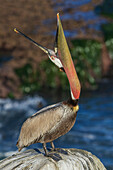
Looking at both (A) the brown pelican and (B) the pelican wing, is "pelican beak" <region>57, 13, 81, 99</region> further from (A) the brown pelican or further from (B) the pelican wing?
(B) the pelican wing

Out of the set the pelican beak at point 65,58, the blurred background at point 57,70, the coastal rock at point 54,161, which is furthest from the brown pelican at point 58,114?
the blurred background at point 57,70

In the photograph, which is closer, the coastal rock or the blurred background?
the coastal rock

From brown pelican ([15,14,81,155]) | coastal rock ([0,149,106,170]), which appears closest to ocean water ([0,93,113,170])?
coastal rock ([0,149,106,170])

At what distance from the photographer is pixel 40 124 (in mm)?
3652

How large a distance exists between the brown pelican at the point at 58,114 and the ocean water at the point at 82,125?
289 cm

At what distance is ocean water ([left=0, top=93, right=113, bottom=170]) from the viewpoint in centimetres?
720

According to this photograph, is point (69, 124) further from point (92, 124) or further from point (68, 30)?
point (68, 30)

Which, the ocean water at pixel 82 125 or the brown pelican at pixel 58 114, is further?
the ocean water at pixel 82 125

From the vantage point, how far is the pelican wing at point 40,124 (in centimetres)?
358

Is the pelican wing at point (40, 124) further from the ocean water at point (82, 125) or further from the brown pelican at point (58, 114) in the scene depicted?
the ocean water at point (82, 125)

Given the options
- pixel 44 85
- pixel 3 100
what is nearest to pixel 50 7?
pixel 44 85

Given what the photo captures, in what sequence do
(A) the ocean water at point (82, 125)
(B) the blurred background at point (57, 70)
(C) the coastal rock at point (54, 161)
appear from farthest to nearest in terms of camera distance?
(B) the blurred background at point (57, 70), (A) the ocean water at point (82, 125), (C) the coastal rock at point (54, 161)

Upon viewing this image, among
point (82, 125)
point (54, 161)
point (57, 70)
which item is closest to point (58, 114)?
point (54, 161)

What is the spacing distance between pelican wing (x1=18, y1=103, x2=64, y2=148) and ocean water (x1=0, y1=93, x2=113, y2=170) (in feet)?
9.49
